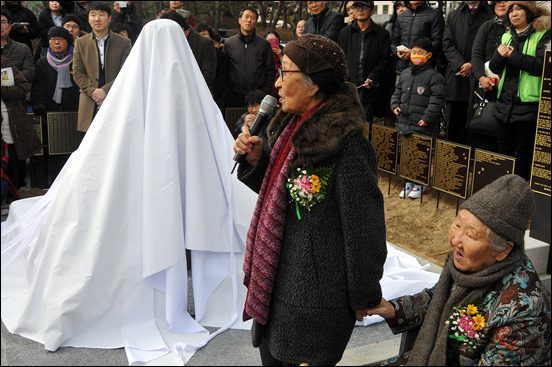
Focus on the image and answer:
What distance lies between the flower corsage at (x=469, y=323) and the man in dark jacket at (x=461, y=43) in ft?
18.0

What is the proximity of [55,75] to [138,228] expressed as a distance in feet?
15.9

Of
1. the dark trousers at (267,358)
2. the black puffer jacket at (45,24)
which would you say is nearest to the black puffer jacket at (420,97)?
the dark trousers at (267,358)

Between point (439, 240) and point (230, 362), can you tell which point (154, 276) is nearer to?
point (230, 362)

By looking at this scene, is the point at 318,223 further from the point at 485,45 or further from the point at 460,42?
the point at 460,42

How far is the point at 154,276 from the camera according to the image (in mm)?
3797

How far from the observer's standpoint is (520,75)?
19.1 ft

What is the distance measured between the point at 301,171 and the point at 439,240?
183 inches

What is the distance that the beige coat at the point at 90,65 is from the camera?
284 inches

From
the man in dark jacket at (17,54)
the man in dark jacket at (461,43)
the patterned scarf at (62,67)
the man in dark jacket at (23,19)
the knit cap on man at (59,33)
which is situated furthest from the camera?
the man in dark jacket at (23,19)

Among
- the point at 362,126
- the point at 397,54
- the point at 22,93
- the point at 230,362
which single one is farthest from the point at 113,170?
the point at 397,54

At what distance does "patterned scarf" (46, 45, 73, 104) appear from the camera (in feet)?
24.9

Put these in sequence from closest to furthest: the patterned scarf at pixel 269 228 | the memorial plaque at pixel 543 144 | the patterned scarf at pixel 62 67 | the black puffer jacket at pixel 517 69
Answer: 1. the patterned scarf at pixel 269 228
2. the memorial plaque at pixel 543 144
3. the black puffer jacket at pixel 517 69
4. the patterned scarf at pixel 62 67

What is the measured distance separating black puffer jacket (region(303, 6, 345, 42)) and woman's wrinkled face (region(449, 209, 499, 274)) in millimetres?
6398

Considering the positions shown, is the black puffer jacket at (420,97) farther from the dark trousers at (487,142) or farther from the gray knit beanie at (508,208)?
the gray knit beanie at (508,208)
